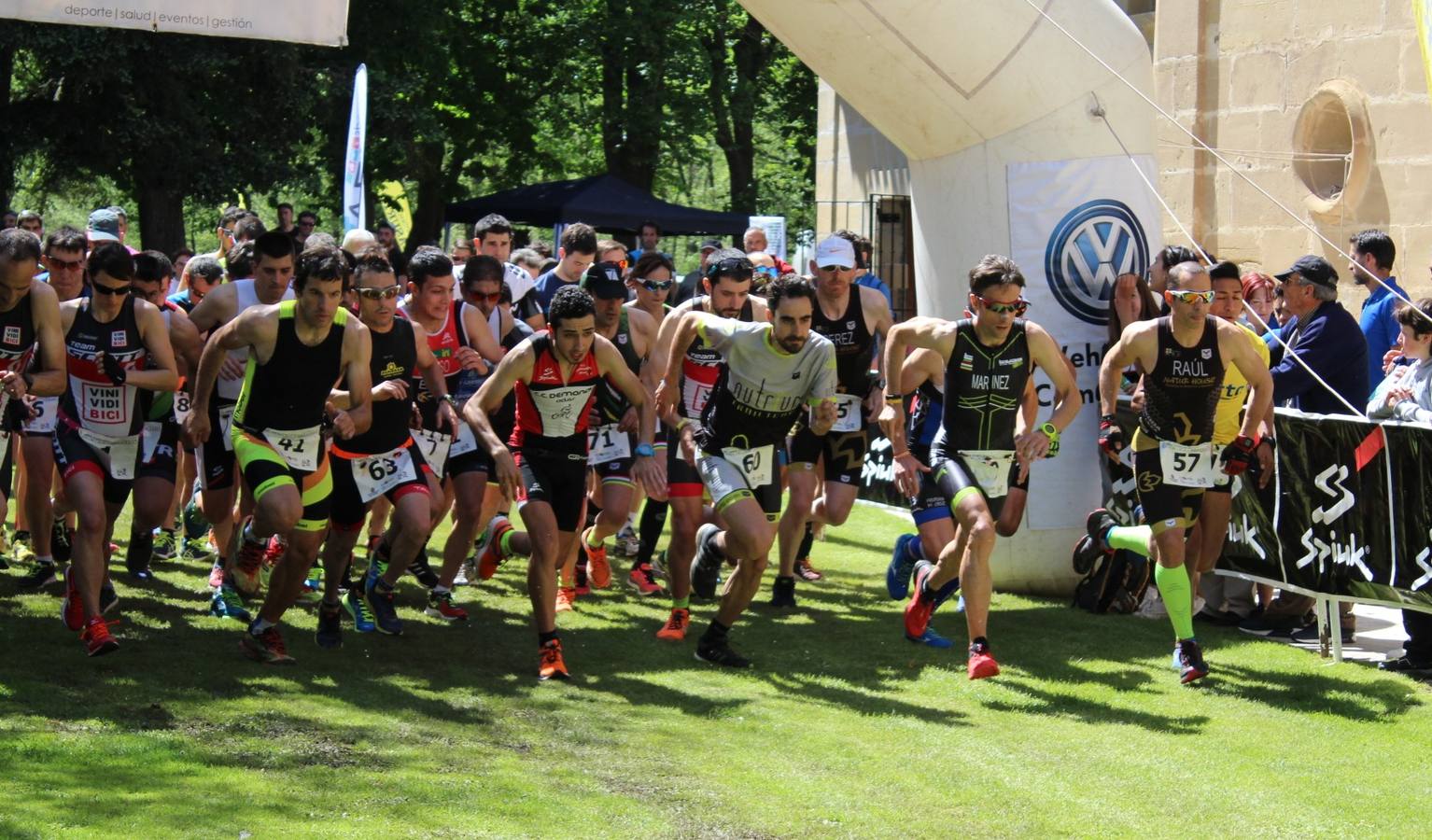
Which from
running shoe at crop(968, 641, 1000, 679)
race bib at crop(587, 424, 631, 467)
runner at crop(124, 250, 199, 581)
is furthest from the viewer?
race bib at crop(587, 424, 631, 467)

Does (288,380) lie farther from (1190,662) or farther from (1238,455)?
(1238,455)

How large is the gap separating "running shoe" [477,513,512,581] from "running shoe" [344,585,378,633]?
2.16 ft

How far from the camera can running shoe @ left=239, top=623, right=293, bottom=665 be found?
7.88 metres

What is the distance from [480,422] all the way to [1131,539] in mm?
3413

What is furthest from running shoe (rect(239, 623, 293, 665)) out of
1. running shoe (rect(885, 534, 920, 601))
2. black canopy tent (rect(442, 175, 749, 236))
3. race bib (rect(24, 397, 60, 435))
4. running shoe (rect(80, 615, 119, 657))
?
black canopy tent (rect(442, 175, 749, 236))

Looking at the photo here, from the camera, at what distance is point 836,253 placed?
1012 centimetres

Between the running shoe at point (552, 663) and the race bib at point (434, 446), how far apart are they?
1.59 m

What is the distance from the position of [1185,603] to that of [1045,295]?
2728mm

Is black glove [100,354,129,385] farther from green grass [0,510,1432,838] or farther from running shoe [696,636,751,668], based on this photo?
running shoe [696,636,751,668]

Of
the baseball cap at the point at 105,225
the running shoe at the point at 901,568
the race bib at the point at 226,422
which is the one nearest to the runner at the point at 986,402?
the running shoe at the point at 901,568

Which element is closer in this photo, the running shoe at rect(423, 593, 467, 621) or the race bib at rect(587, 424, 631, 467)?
the running shoe at rect(423, 593, 467, 621)

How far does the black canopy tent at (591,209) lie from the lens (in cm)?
2481

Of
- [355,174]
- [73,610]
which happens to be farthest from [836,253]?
[355,174]

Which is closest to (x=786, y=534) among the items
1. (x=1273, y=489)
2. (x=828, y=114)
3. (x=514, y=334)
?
(x=514, y=334)
